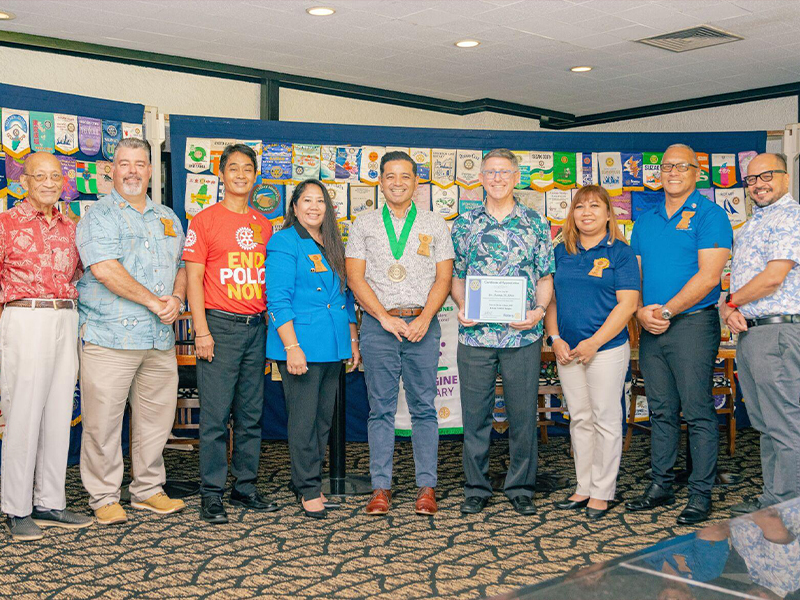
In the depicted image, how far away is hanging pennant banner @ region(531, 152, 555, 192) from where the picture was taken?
545 centimetres

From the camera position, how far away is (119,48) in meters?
6.12

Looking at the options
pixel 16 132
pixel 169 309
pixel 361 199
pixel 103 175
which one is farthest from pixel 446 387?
pixel 16 132

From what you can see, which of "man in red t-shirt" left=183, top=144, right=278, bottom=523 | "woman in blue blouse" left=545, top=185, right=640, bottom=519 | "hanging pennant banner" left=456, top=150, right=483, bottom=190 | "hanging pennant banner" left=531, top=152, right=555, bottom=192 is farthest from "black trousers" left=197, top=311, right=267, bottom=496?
"hanging pennant banner" left=531, top=152, right=555, bottom=192

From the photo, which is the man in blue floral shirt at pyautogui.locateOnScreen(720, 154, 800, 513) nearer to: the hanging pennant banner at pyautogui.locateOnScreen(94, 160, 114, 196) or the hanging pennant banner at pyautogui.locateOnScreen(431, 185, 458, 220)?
the hanging pennant banner at pyautogui.locateOnScreen(431, 185, 458, 220)

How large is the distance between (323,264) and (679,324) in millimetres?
1633

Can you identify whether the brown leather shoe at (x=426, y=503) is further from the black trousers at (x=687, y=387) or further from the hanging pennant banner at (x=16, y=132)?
the hanging pennant banner at (x=16, y=132)

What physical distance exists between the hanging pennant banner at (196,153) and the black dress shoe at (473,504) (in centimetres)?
271

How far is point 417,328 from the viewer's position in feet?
12.1

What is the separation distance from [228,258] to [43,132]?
1.74m

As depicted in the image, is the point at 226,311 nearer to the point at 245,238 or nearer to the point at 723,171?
the point at 245,238

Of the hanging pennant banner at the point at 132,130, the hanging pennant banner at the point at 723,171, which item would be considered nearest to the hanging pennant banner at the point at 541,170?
the hanging pennant banner at the point at 723,171

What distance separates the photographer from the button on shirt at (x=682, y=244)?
360 cm

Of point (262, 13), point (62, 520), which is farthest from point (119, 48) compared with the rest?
point (62, 520)

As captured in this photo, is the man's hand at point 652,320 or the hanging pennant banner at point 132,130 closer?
the man's hand at point 652,320
